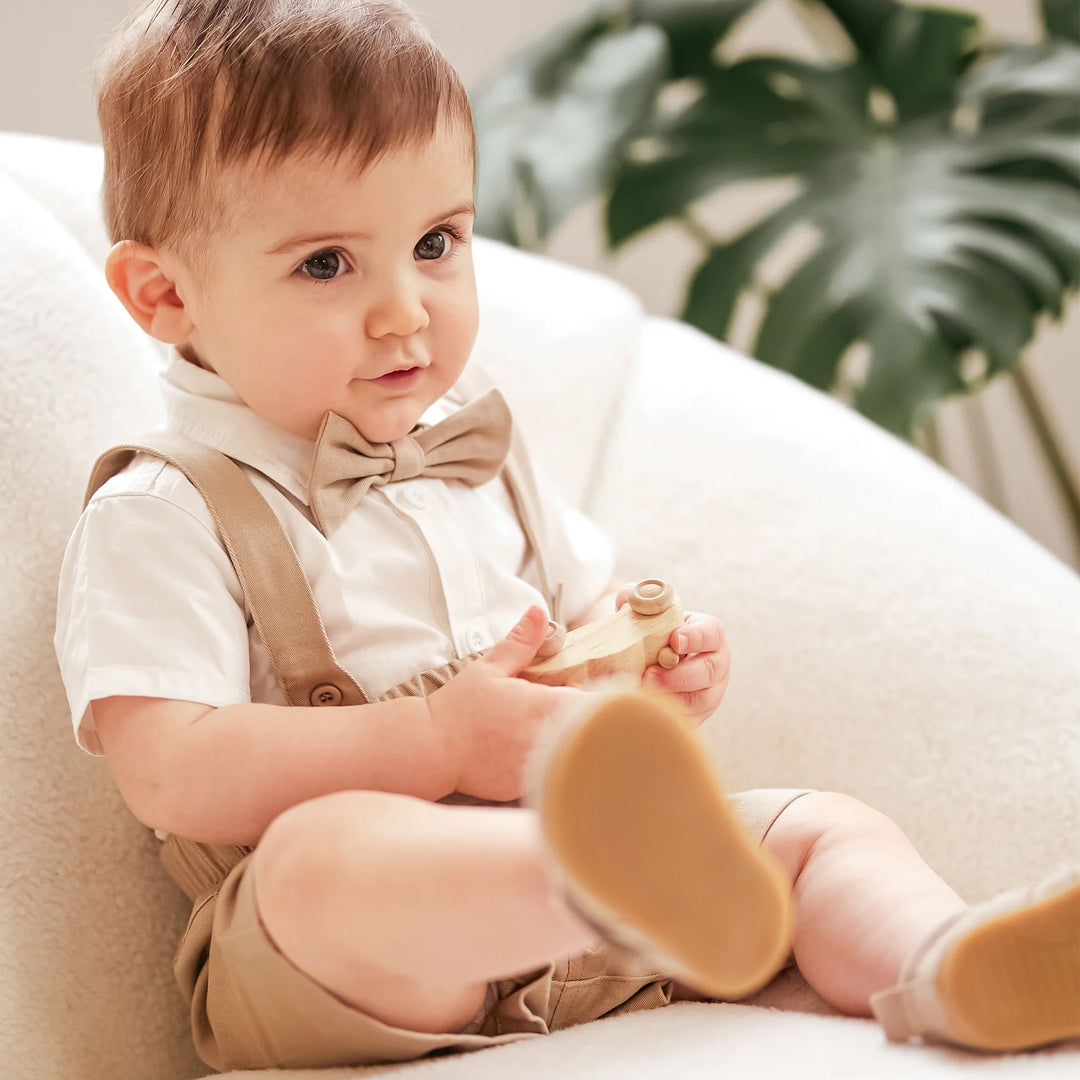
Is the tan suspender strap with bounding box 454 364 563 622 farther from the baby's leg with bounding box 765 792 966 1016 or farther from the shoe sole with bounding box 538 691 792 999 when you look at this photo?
the shoe sole with bounding box 538 691 792 999

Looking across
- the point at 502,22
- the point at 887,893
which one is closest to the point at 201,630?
the point at 887,893

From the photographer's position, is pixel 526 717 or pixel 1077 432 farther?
pixel 1077 432

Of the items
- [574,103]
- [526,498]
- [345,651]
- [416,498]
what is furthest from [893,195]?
[345,651]

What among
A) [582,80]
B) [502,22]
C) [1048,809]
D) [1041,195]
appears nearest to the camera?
[1048,809]

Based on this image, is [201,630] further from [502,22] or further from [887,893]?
[502,22]

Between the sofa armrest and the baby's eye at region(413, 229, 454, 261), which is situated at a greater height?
the baby's eye at region(413, 229, 454, 261)

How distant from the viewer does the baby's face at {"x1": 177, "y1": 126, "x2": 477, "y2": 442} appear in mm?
757

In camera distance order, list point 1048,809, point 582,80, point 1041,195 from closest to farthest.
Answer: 1. point 1048,809
2. point 1041,195
3. point 582,80

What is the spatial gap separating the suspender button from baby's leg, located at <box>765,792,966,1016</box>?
28 centimetres

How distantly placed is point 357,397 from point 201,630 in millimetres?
178

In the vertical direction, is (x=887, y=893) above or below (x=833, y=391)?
above

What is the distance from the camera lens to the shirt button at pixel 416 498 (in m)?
0.88

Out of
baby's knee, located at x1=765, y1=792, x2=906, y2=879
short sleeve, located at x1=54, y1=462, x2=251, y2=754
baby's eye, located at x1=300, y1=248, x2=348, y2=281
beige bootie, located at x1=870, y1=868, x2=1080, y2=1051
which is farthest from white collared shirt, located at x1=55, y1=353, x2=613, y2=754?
beige bootie, located at x1=870, y1=868, x2=1080, y2=1051

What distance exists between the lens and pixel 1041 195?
4.72ft
